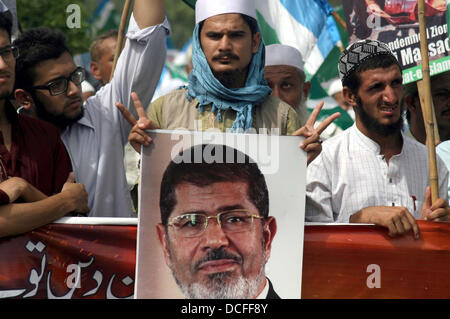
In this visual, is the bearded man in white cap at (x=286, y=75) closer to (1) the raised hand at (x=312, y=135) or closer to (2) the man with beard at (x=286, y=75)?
(2) the man with beard at (x=286, y=75)

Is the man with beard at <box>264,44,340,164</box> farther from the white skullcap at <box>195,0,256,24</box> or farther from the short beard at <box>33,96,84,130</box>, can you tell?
the short beard at <box>33,96,84,130</box>

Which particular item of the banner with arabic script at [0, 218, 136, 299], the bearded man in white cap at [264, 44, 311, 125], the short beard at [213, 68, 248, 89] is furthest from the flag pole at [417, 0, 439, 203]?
the bearded man in white cap at [264, 44, 311, 125]

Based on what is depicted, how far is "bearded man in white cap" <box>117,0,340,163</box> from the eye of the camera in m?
4.22

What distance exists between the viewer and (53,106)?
14.4 ft

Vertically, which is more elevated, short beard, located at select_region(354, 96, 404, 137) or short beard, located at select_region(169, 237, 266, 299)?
short beard, located at select_region(354, 96, 404, 137)

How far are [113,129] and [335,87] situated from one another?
15.3 feet

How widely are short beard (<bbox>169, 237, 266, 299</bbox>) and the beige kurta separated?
791 millimetres

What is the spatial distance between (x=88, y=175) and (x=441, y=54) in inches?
110

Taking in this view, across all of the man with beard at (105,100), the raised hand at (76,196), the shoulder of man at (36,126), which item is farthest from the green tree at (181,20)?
the raised hand at (76,196)

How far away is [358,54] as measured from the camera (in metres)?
4.43

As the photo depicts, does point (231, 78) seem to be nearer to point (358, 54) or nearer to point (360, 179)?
point (358, 54)

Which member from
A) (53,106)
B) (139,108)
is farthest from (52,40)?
(139,108)

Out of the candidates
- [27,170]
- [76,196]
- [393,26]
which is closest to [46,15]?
[393,26]
